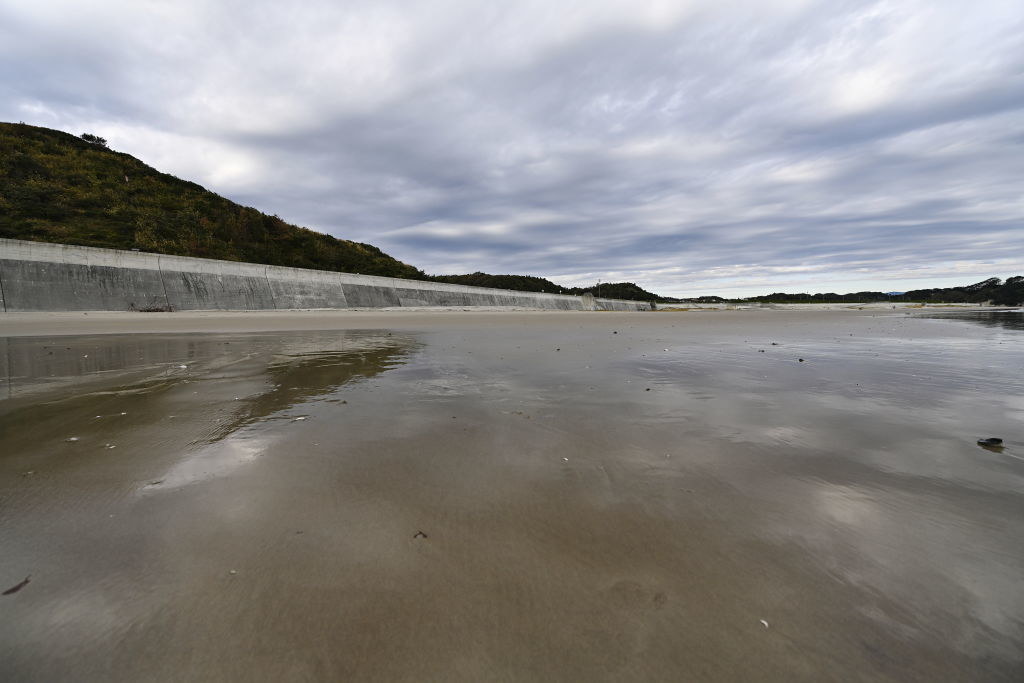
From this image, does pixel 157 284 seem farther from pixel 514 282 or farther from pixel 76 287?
pixel 514 282

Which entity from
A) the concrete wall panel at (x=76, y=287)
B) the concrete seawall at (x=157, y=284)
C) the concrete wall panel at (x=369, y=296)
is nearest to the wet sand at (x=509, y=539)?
the concrete wall panel at (x=76, y=287)

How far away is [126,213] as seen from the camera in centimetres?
3222

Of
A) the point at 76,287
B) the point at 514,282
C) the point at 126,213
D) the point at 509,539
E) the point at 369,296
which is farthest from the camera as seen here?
the point at 514,282

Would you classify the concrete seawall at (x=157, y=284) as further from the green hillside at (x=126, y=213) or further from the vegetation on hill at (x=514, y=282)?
the vegetation on hill at (x=514, y=282)

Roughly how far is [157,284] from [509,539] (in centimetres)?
2898

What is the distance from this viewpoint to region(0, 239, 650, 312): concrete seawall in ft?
64.0

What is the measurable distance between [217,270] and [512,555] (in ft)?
100

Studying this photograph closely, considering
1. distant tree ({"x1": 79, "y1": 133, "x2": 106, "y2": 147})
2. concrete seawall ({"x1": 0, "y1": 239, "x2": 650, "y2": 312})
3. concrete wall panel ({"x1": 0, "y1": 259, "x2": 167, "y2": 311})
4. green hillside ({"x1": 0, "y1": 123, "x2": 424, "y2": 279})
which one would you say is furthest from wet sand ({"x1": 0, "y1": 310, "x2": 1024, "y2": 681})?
distant tree ({"x1": 79, "y1": 133, "x2": 106, "y2": 147})

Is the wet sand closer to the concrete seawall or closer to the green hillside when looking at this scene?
the concrete seawall

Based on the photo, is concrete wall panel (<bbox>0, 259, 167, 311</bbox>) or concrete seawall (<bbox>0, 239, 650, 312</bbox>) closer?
concrete wall panel (<bbox>0, 259, 167, 311</bbox>)

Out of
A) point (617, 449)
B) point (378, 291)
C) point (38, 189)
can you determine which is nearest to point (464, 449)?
point (617, 449)

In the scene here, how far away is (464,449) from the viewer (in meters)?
3.34

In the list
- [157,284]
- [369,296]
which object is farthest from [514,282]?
[157,284]

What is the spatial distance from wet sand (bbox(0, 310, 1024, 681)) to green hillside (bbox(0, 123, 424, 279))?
107 ft
